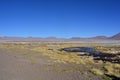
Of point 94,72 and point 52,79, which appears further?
point 94,72

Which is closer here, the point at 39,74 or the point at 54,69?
the point at 39,74

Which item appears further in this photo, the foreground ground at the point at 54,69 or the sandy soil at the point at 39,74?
the foreground ground at the point at 54,69

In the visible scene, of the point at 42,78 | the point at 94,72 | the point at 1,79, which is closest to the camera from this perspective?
the point at 1,79

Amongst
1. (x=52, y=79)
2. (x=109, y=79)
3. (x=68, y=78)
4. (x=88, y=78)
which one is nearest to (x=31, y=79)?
(x=52, y=79)

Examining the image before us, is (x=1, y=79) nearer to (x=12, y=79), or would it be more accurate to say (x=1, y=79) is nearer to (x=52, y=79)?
(x=12, y=79)

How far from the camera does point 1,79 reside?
1545 cm

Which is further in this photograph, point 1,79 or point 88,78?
point 88,78

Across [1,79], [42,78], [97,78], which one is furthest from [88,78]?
[1,79]

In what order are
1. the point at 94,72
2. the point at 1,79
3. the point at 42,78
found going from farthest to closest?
the point at 94,72 → the point at 42,78 → the point at 1,79

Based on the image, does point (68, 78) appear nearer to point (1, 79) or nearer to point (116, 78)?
point (116, 78)

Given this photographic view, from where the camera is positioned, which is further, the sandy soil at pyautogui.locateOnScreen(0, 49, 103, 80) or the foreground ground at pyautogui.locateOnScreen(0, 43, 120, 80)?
the foreground ground at pyautogui.locateOnScreen(0, 43, 120, 80)

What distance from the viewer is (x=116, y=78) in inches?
664

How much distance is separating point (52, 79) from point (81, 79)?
2144mm

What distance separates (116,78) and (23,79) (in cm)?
702
